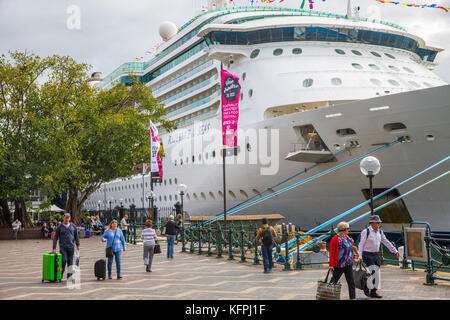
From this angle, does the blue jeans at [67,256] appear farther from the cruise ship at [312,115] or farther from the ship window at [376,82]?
the ship window at [376,82]

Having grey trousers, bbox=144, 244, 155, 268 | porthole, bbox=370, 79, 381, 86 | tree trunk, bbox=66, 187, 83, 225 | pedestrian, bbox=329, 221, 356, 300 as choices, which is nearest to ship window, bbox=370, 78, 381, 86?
porthole, bbox=370, 79, 381, 86

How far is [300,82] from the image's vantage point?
2220 cm

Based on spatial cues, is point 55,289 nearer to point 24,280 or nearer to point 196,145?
point 24,280

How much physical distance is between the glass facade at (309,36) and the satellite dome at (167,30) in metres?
17.6

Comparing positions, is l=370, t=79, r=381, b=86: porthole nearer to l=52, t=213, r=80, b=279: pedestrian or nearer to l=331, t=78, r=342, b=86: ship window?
l=331, t=78, r=342, b=86: ship window

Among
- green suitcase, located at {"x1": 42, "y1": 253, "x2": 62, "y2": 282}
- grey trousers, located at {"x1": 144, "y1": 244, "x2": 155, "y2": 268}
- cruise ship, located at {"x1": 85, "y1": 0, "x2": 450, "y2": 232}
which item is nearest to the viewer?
green suitcase, located at {"x1": 42, "y1": 253, "x2": 62, "y2": 282}

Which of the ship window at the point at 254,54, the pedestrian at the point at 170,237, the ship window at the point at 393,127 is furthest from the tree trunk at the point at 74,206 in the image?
the ship window at the point at 393,127

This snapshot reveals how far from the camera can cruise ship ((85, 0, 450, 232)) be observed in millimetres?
17031

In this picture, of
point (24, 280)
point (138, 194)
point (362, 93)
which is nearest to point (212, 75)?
point (362, 93)

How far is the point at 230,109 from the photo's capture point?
646 inches

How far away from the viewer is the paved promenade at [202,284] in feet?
28.2

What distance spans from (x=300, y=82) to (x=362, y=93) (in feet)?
9.09

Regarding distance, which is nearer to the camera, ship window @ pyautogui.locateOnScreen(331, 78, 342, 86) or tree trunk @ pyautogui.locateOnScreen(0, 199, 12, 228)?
ship window @ pyautogui.locateOnScreen(331, 78, 342, 86)

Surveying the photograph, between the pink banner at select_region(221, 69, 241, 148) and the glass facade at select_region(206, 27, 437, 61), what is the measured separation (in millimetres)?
8896
